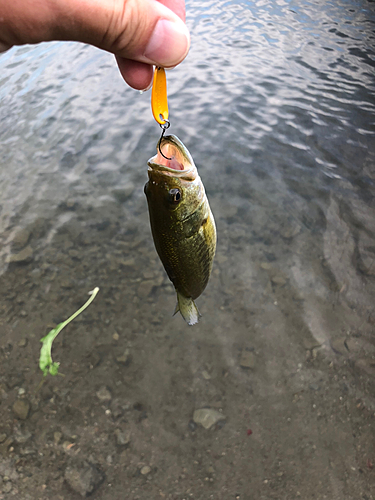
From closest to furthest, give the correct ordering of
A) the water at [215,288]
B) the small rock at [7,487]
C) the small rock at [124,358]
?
1. the small rock at [7,487]
2. the water at [215,288]
3. the small rock at [124,358]

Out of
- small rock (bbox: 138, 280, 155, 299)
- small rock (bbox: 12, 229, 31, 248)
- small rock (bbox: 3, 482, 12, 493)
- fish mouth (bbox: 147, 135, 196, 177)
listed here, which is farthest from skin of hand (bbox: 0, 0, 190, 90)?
small rock (bbox: 12, 229, 31, 248)

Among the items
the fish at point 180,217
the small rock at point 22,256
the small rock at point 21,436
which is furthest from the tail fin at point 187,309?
the small rock at point 22,256

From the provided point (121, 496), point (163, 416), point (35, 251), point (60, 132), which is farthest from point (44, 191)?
point (121, 496)

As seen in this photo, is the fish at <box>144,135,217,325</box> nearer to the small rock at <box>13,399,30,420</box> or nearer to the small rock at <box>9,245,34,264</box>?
the small rock at <box>13,399,30,420</box>

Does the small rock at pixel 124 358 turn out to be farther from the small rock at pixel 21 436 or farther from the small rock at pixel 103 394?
the small rock at pixel 21 436

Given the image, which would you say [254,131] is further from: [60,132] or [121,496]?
[121,496]

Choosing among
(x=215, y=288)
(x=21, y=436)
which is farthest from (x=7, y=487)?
(x=215, y=288)
